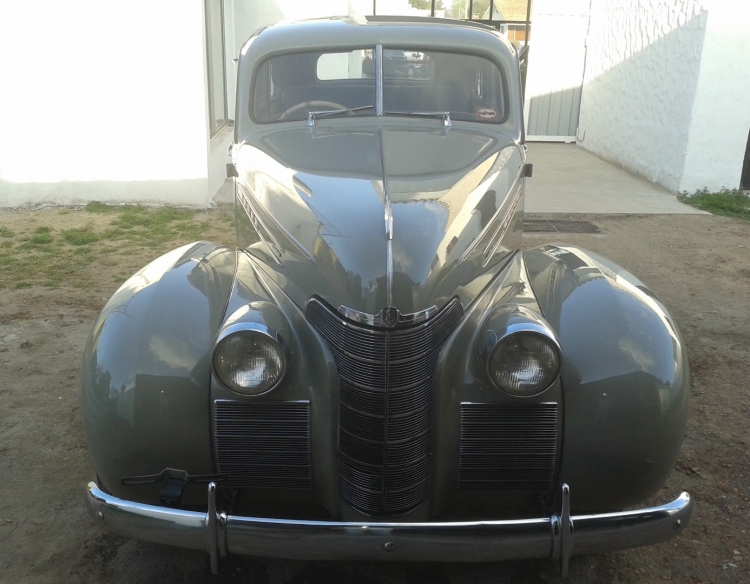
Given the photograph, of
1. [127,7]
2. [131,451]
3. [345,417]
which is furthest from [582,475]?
[127,7]

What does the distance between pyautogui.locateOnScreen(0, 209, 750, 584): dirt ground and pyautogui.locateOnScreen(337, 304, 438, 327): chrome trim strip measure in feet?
3.50

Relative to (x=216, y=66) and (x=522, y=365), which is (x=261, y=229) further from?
(x=216, y=66)

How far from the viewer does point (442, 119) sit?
132 inches

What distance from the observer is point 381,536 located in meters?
2.04

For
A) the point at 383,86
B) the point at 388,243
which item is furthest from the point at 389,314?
the point at 383,86

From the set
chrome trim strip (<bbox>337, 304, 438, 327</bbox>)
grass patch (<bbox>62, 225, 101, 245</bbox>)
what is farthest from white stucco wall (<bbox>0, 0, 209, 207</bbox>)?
chrome trim strip (<bbox>337, 304, 438, 327</bbox>)

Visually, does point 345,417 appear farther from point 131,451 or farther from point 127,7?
point 127,7

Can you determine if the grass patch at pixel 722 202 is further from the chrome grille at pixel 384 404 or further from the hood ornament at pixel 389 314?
the hood ornament at pixel 389 314

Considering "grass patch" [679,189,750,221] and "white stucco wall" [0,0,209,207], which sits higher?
"white stucco wall" [0,0,209,207]

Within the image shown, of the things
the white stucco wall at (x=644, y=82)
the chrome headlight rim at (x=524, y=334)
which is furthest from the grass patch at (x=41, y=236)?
the white stucco wall at (x=644, y=82)

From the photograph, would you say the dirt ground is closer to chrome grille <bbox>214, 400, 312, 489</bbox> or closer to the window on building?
chrome grille <bbox>214, 400, 312, 489</bbox>

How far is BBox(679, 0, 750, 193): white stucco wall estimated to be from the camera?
342 inches

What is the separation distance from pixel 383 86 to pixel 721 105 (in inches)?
286

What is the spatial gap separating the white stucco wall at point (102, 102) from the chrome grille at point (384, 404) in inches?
243
